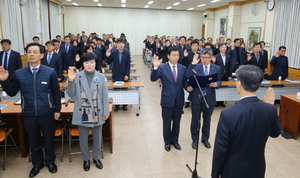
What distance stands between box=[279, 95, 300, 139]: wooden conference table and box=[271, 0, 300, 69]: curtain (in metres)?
4.65

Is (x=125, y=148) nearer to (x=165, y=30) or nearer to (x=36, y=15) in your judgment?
(x=36, y=15)

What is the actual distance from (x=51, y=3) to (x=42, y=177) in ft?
45.0

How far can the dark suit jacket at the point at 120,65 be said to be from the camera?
5695 mm

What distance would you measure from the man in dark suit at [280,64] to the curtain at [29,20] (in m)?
9.79

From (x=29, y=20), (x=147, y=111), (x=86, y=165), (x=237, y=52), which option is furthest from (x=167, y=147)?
(x=29, y=20)

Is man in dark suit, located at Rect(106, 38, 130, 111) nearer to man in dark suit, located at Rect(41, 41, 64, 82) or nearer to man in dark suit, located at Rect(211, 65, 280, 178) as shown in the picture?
man in dark suit, located at Rect(41, 41, 64, 82)

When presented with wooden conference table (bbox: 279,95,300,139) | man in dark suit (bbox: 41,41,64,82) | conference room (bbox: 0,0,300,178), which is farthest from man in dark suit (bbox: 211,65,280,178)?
man in dark suit (bbox: 41,41,64,82)

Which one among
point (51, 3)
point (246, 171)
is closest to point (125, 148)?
point (246, 171)

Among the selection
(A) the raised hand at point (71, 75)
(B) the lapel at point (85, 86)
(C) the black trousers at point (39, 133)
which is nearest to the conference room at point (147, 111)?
(C) the black trousers at point (39, 133)

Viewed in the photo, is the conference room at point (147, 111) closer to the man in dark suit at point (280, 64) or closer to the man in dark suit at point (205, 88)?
the man in dark suit at point (280, 64)

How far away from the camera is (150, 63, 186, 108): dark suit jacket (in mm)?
3570

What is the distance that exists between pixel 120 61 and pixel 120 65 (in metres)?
0.11

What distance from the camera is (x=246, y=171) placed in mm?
1783

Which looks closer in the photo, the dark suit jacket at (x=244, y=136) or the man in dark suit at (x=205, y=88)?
the dark suit jacket at (x=244, y=136)
